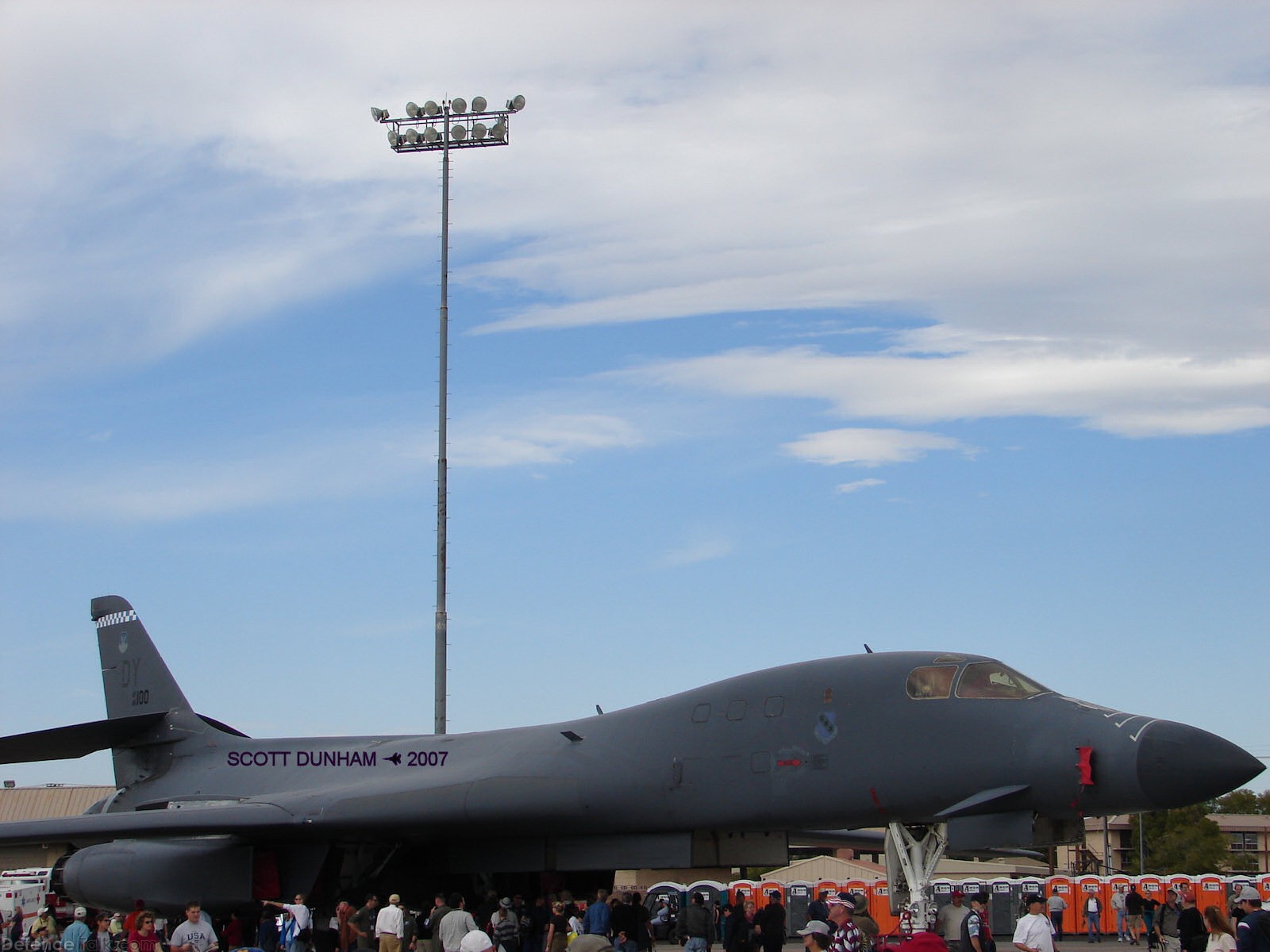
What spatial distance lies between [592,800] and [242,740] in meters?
7.81

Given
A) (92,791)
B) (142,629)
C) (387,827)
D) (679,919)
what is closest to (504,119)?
(142,629)

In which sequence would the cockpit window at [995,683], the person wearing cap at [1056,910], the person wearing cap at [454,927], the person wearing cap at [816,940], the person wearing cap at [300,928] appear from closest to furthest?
the person wearing cap at [816,940], the person wearing cap at [454,927], the cockpit window at [995,683], the person wearing cap at [300,928], the person wearing cap at [1056,910]

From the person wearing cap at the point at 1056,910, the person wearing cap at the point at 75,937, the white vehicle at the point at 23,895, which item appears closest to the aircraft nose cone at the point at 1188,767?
the person wearing cap at the point at 75,937

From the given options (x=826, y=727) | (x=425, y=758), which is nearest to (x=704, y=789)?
(x=826, y=727)

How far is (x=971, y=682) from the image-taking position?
1465 cm

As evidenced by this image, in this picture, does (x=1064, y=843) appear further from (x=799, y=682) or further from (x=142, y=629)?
Result: (x=142, y=629)

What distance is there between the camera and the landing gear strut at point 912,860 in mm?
13914

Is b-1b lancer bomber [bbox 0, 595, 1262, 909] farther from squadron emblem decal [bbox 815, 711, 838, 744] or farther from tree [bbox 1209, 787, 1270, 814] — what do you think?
tree [bbox 1209, 787, 1270, 814]

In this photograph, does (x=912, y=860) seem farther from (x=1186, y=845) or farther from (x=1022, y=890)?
(x=1186, y=845)

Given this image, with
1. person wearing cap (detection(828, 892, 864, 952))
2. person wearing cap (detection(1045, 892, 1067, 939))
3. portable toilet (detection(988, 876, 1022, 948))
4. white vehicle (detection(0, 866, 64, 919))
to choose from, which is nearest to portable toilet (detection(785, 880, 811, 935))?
portable toilet (detection(988, 876, 1022, 948))

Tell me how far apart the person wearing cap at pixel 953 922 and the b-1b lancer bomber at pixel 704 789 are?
1126mm

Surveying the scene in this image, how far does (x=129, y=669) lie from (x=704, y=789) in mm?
11719

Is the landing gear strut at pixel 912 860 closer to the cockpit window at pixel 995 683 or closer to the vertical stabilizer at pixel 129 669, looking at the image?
the cockpit window at pixel 995 683

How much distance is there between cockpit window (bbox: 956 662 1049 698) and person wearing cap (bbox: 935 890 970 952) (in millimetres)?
2534
